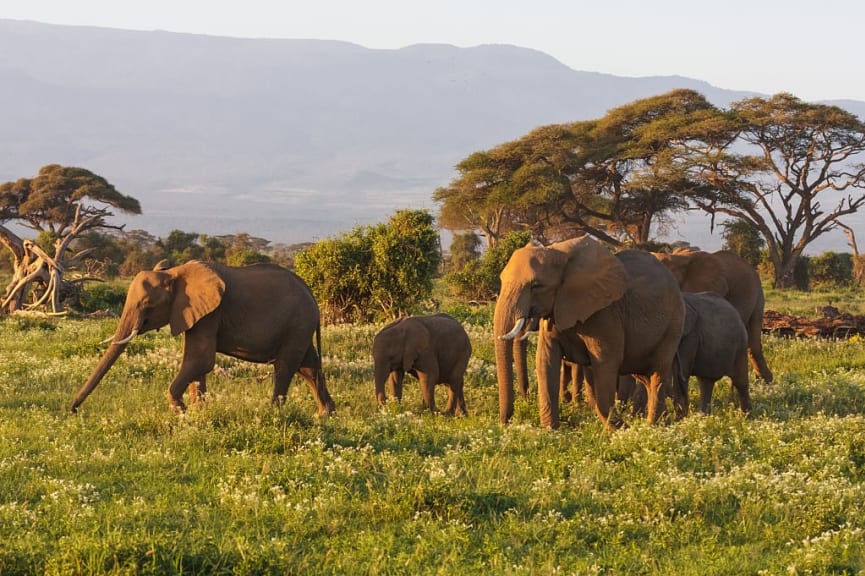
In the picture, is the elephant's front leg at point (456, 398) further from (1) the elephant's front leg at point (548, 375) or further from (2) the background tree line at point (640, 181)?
(2) the background tree line at point (640, 181)

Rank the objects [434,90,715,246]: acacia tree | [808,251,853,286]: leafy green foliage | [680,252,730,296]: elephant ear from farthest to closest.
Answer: [808,251,853,286]: leafy green foliage < [434,90,715,246]: acacia tree < [680,252,730,296]: elephant ear

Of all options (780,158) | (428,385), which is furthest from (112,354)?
(780,158)

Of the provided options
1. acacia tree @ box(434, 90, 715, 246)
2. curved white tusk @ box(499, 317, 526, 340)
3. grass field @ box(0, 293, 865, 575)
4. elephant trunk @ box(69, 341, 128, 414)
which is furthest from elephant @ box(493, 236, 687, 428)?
acacia tree @ box(434, 90, 715, 246)

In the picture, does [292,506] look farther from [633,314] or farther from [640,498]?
[633,314]

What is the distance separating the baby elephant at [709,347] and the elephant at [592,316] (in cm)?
72

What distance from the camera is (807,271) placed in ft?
184

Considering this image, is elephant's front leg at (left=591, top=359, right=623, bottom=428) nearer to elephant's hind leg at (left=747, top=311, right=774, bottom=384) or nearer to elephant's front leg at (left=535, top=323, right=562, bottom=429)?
elephant's front leg at (left=535, top=323, right=562, bottom=429)

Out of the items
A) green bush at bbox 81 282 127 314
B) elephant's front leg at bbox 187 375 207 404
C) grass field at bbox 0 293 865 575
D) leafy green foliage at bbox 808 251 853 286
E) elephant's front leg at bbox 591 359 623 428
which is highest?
elephant's front leg at bbox 591 359 623 428

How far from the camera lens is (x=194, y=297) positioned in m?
12.5

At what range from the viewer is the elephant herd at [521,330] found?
1104 cm

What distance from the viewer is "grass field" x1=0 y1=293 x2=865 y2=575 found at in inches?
267

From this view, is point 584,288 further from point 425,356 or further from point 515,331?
point 425,356

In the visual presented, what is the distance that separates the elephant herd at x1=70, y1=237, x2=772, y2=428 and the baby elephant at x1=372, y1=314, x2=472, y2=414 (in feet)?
0.07

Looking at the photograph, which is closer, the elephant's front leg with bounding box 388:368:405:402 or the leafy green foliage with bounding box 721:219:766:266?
the elephant's front leg with bounding box 388:368:405:402
